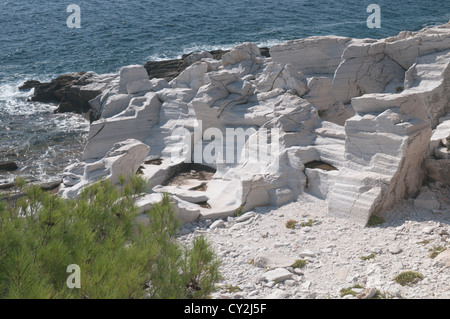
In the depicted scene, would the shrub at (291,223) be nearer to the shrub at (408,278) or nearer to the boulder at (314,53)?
the shrub at (408,278)

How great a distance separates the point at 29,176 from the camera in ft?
70.6

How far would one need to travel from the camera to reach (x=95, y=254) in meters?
7.20

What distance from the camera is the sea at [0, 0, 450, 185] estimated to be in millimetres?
31828

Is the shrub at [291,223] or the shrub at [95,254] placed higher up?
the shrub at [95,254]

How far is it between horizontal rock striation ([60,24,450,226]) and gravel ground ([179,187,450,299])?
0.55m

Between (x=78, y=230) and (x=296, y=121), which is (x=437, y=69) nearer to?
(x=296, y=121)

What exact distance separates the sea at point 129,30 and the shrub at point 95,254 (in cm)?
1868

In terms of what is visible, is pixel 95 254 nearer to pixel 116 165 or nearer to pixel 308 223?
pixel 308 223

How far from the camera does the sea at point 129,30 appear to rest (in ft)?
104

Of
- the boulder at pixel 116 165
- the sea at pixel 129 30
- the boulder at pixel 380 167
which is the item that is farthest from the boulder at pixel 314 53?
the sea at pixel 129 30

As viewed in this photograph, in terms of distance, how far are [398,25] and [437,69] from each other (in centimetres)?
3028

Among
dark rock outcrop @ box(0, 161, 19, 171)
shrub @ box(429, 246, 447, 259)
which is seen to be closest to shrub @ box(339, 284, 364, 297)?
shrub @ box(429, 246, 447, 259)

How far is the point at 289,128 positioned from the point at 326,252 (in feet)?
18.6

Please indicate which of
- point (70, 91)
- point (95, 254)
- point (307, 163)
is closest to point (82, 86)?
point (70, 91)
